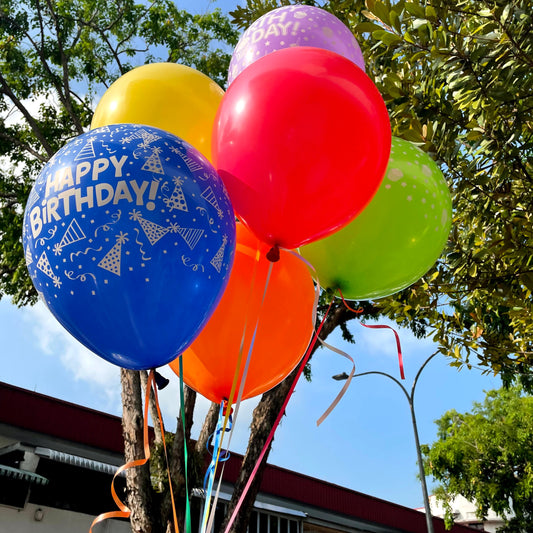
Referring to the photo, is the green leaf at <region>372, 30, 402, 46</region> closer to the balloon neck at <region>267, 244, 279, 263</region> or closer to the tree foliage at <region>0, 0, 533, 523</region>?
the tree foliage at <region>0, 0, 533, 523</region>

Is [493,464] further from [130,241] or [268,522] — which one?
[130,241]

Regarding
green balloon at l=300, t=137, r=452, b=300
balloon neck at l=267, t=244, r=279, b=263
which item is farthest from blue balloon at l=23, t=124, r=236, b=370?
green balloon at l=300, t=137, r=452, b=300

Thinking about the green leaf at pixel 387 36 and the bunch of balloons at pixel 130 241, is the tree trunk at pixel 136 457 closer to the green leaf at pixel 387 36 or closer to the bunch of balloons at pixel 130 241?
the bunch of balloons at pixel 130 241

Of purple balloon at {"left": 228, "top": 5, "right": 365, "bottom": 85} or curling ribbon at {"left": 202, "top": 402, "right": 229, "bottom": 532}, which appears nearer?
curling ribbon at {"left": 202, "top": 402, "right": 229, "bottom": 532}

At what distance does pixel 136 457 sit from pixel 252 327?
2.97m

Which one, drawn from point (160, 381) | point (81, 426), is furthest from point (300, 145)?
point (81, 426)

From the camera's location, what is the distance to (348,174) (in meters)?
2.10

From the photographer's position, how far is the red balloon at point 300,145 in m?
2.05

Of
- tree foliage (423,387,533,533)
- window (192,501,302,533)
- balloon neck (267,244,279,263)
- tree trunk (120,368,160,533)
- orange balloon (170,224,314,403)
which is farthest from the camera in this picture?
tree foliage (423,387,533,533)

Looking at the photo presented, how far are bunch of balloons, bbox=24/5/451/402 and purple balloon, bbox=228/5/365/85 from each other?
0.01m

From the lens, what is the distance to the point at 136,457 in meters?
4.78

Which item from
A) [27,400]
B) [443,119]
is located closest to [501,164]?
[443,119]

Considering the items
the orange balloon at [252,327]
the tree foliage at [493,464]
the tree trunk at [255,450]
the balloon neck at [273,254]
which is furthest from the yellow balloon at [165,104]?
the tree foliage at [493,464]

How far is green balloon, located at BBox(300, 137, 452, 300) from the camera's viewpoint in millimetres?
2512
